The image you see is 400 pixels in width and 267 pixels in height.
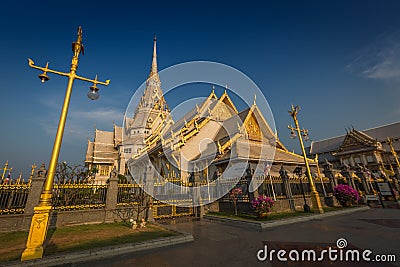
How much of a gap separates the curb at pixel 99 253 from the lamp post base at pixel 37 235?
187 millimetres

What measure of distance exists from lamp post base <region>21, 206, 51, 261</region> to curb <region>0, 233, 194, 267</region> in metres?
0.19

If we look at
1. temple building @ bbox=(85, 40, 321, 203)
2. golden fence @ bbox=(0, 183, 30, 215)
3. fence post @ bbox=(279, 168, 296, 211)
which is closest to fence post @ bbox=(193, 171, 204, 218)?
temple building @ bbox=(85, 40, 321, 203)

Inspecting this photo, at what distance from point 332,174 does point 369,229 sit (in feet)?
30.8

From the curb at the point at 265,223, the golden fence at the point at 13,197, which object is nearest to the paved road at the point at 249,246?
the curb at the point at 265,223

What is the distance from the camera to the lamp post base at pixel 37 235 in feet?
11.9

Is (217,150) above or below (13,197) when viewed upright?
above

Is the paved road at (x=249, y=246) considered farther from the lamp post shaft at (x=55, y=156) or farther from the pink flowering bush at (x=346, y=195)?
the pink flowering bush at (x=346, y=195)

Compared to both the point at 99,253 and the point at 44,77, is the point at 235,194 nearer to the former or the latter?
the point at 99,253

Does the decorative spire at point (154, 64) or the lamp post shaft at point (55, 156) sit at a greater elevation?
the decorative spire at point (154, 64)

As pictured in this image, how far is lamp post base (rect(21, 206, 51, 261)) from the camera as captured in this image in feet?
11.9

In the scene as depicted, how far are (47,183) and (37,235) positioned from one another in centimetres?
106

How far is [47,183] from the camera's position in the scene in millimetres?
4102

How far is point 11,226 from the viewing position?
22.7 feet

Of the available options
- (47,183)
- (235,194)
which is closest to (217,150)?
(235,194)
